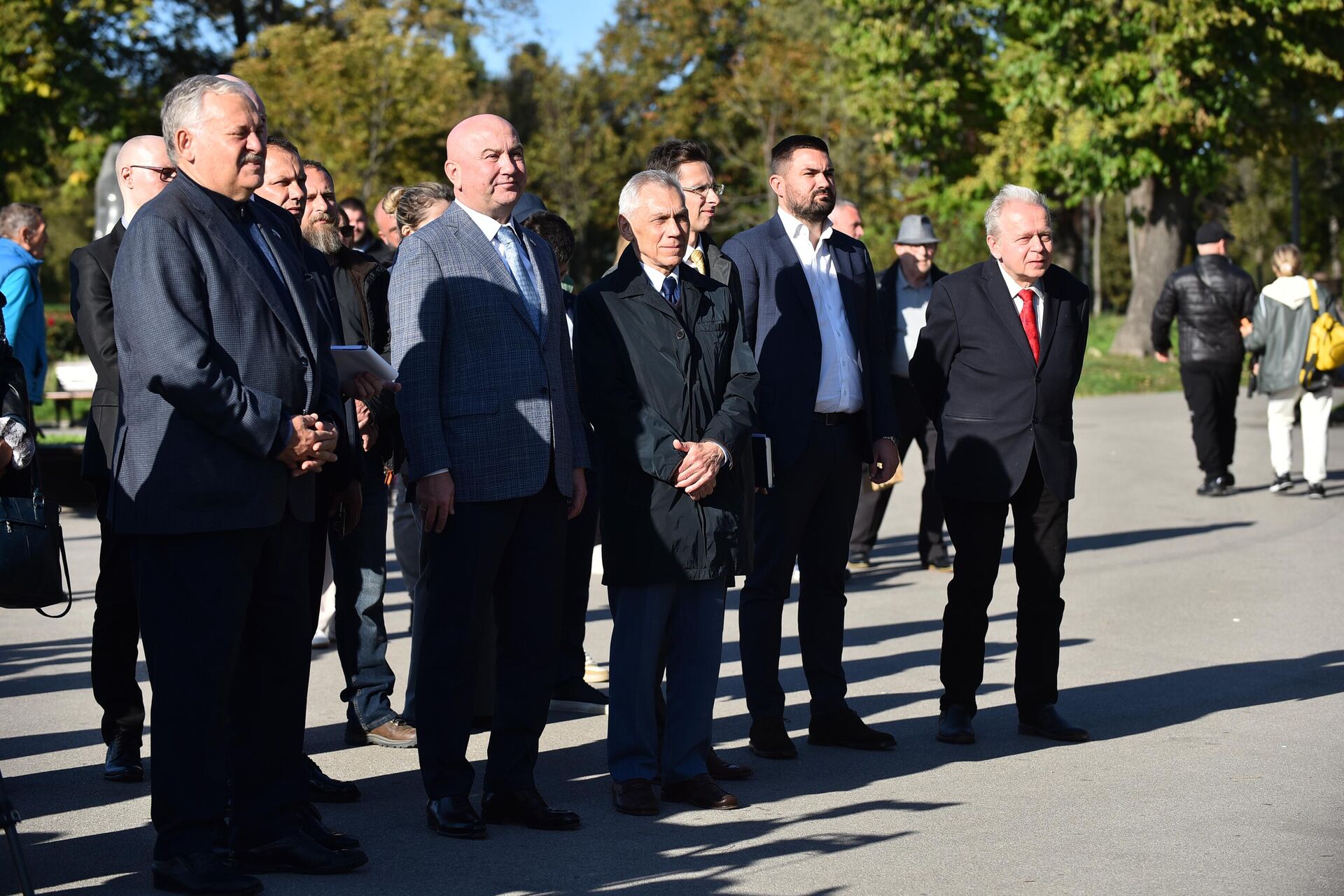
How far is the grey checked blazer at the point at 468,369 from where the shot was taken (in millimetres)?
5289

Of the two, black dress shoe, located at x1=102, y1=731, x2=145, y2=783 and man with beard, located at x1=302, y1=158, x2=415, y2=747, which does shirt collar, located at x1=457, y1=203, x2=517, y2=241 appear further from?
black dress shoe, located at x1=102, y1=731, x2=145, y2=783

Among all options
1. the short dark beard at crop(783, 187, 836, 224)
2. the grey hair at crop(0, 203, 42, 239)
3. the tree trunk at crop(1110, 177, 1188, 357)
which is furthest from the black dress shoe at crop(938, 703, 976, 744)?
the tree trunk at crop(1110, 177, 1188, 357)

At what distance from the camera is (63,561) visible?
180 inches

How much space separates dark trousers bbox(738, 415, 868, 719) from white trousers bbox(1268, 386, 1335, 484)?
922 cm

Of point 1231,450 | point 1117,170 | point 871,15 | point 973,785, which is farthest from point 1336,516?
point 871,15

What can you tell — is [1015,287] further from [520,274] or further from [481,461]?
[481,461]

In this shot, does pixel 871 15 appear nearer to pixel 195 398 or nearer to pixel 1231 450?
pixel 1231 450

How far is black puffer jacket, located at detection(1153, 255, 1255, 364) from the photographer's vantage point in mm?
15000

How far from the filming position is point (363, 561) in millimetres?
6668

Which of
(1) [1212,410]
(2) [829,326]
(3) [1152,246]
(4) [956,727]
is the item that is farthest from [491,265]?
(3) [1152,246]

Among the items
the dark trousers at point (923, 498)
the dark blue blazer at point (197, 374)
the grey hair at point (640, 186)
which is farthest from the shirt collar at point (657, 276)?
the dark trousers at point (923, 498)

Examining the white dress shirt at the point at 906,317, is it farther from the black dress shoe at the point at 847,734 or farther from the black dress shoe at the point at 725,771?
the black dress shoe at the point at 725,771

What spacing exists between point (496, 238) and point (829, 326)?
1.74 metres

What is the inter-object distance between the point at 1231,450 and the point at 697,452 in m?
10.9
